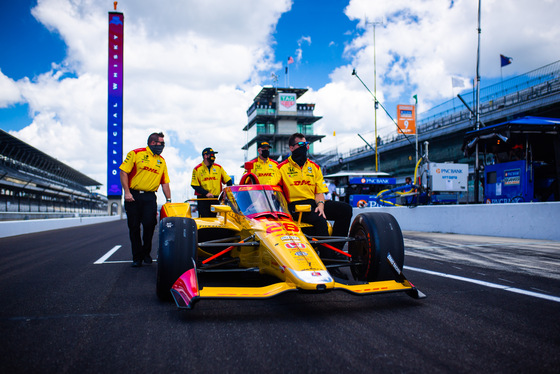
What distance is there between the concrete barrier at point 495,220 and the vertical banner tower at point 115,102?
109ft

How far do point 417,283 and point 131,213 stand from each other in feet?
13.3

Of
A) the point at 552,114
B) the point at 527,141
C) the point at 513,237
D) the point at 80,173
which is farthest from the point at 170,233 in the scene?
the point at 80,173

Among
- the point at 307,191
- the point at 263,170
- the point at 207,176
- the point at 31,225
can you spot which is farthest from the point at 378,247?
the point at 31,225

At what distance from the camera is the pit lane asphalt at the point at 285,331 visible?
2162mm

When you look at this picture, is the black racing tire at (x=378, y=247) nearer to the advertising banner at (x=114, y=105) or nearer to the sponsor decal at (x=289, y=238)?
the sponsor decal at (x=289, y=238)

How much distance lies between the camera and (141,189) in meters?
6.02

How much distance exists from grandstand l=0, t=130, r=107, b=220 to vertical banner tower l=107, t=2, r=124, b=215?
4.81 meters

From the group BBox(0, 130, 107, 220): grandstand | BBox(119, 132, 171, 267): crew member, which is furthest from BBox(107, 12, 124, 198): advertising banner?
BBox(119, 132, 171, 267): crew member

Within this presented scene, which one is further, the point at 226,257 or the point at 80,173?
the point at 80,173

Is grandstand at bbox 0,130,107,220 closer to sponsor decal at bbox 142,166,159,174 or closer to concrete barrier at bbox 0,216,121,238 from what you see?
concrete barrier at bbox 0,216,121,238

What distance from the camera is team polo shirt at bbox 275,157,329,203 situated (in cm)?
513

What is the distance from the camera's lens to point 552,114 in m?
27.6

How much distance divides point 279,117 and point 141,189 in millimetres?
66043

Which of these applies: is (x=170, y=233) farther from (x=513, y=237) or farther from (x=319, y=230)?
(x=513, y=237)
